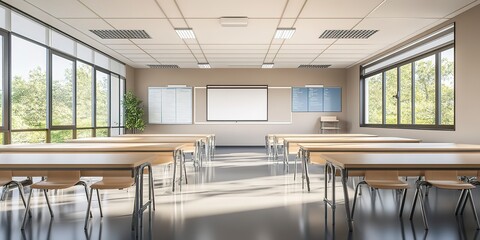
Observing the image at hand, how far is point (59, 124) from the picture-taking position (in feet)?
22.9

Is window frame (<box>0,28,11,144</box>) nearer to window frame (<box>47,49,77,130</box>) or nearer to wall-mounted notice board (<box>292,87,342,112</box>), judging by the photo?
window frame (<box>47,49,77,130</box>)

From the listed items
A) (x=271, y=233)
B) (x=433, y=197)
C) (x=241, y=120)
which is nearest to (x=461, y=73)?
(x=433, y=197)

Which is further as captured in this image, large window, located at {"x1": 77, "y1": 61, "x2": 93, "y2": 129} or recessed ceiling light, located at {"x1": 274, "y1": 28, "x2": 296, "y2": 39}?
large window, located at {"x1": 77, "y1": 61, "x2": 93, "y2": 129}

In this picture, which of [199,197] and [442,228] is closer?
[442,228]

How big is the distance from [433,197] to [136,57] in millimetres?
7902

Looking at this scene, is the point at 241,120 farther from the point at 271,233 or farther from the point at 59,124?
the point at 271,233

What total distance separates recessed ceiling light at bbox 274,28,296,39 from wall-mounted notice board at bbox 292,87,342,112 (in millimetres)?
4519

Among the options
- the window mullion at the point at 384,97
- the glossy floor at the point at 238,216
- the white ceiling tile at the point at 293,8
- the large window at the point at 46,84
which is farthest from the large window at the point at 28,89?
the window mullion at the point at 384,97

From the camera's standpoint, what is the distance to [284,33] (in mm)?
6738

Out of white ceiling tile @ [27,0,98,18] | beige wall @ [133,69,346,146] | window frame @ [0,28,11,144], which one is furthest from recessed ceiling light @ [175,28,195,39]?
beige wall @ [133,69,346,146]

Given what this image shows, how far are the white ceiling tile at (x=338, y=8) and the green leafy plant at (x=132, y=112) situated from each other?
6.63 m

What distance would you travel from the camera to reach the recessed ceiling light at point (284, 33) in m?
6.45

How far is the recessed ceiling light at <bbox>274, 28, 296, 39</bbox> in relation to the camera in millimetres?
6455

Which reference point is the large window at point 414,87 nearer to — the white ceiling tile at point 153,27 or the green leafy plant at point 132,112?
the white ceiling tile at point 153,27
